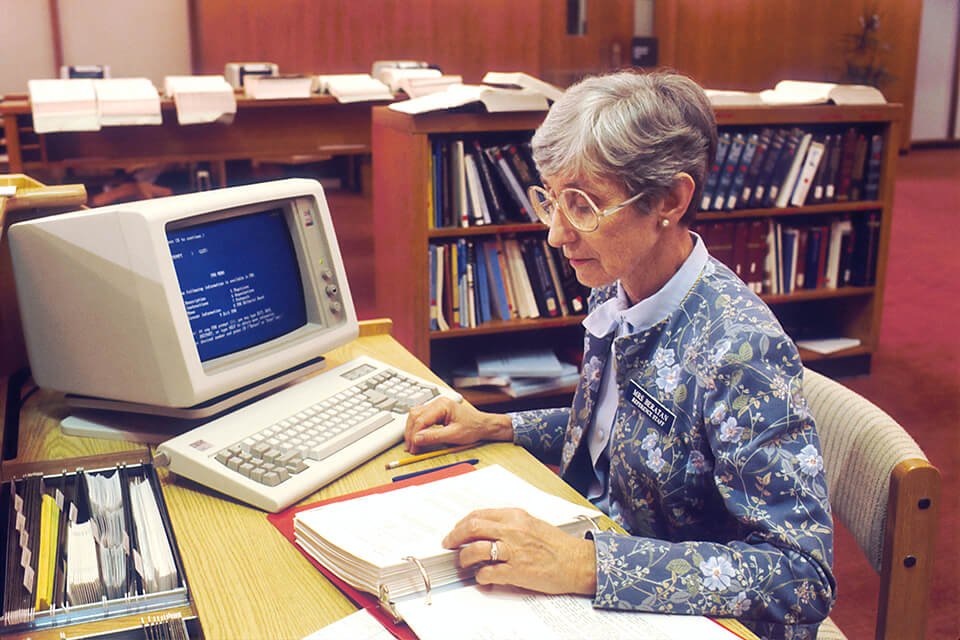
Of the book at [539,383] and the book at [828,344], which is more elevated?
the book at [539,383]

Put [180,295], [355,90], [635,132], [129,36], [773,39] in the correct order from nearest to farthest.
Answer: [635,132] < [180,295] < [355,90] < [129,36] < [773,39]

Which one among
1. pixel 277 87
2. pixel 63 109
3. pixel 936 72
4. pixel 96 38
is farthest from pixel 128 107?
pixel 936 72

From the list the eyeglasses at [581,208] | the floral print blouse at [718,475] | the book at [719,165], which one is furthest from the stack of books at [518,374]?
the eyeglasses at [581,208]

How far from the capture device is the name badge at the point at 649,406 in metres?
1.25

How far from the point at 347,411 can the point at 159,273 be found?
0.36 m

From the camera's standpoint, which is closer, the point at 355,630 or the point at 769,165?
the point at 355,630

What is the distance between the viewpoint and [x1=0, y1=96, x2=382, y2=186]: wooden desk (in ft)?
13.0

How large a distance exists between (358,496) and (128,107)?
10.2 feet

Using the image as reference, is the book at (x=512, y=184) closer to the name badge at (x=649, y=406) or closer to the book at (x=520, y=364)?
the book at (x=520, y=364)

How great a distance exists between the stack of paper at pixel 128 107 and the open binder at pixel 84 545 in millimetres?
2810

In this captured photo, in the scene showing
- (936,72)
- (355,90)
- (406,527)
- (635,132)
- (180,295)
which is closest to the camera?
(406,527)

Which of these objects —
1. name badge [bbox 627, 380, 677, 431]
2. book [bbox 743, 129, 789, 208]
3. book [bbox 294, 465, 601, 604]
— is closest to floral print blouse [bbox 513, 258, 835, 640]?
name badge [bbox 627, 380, 677, 431]

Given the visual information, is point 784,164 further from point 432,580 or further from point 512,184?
point 432,580

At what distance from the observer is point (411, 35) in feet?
27.8
